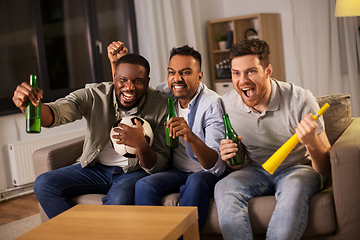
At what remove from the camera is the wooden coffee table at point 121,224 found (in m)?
1.35

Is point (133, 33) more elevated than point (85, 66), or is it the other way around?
point (133, 33)

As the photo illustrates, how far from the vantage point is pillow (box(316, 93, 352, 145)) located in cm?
213

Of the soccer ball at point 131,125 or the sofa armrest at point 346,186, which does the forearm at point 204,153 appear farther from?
the sofa armrest at point 346,186

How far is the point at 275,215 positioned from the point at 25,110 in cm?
119

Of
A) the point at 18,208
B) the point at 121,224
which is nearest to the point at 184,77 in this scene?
the point at 121,224

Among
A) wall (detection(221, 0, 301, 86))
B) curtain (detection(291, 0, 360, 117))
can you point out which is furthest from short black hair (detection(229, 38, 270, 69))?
wall (detection(221, 0, 301, 86))

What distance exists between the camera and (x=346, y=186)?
1641 mm

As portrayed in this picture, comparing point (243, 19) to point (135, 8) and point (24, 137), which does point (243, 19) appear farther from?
point (24, 137)

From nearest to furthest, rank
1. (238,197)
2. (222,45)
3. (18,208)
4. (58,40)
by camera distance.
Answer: (238,197), (18,208), (58,40), (222,45)

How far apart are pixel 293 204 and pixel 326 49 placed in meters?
3.42

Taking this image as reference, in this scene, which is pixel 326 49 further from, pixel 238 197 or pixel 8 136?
pixel 8 136

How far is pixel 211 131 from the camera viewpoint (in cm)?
200

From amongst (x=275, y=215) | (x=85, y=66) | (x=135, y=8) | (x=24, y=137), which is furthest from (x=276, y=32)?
(x=275, y=215)

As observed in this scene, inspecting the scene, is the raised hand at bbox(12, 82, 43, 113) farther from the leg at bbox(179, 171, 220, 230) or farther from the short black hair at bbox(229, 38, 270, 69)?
the short black hair at bbox(229, 38, 270, 69)
